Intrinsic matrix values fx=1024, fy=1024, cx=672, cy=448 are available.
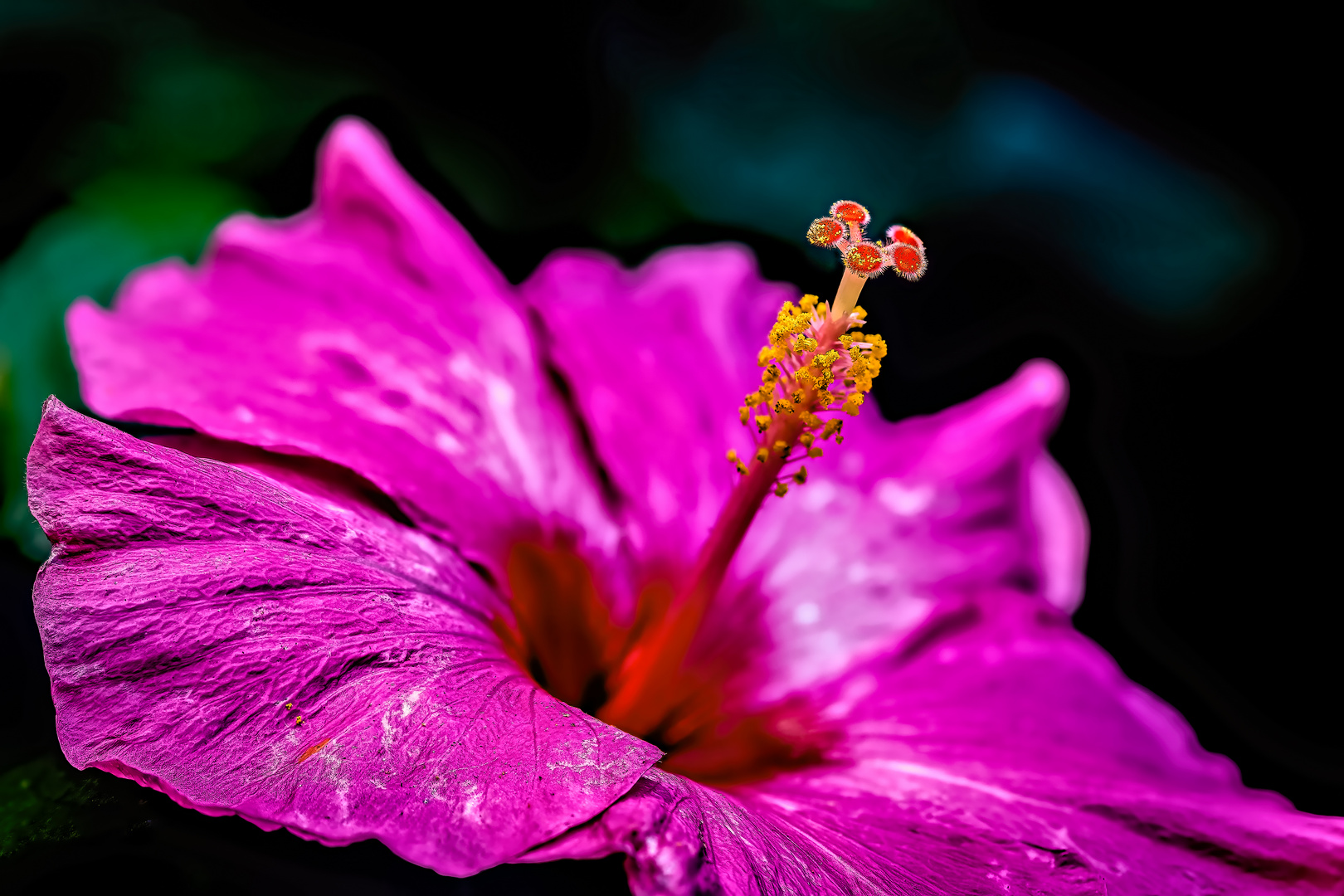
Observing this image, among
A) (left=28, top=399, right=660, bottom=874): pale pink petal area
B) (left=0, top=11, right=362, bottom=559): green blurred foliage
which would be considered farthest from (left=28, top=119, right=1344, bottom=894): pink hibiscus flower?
(left=0, top=11, right=362, bottom=559): green blurred foliage

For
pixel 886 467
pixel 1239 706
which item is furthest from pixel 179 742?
pixel 1239 706

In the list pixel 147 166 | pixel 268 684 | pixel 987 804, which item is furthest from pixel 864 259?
pixel 147 166

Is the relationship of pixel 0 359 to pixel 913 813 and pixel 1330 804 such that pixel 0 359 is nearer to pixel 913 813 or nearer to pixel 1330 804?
pixel 913 813

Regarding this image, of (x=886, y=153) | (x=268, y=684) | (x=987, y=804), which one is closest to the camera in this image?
(x=268, y=684)

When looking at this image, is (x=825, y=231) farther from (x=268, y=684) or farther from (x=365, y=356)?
(x=268, y=684)

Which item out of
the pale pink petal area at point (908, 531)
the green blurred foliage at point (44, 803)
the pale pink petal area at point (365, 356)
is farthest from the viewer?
the pale pink petal area at point (908, 531)

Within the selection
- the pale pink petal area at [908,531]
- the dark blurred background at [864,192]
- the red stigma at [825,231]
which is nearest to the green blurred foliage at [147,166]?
the dark blurred background at [864,192]

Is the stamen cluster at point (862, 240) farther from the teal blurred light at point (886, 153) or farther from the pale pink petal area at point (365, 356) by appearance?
the teal blurred light at point (886, 153)
